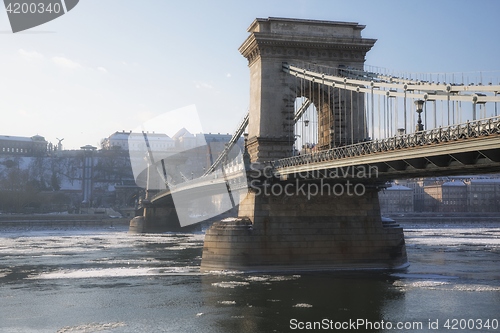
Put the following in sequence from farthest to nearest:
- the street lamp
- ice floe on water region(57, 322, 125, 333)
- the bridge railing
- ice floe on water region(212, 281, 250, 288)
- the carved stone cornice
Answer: the carved stone cornice
ice floe on water region(212, 281, 250, 288)
the street lamp
ice floe on water region(57, 322, 125, 333)
the bridge railing

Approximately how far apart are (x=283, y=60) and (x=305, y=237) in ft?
41.1

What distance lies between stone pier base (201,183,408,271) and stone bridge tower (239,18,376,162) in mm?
4361

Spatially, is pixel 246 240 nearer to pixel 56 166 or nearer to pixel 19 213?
pixel 19 213

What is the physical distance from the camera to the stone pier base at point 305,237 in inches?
1521

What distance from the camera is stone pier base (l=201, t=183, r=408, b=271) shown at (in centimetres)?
3862

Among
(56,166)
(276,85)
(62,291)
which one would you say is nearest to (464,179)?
(56,166)

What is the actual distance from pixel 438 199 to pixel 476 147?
5779 inches

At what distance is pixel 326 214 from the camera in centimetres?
3997

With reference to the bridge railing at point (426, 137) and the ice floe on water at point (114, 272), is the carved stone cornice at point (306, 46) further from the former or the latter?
the ice floe on water at point (114, 272)

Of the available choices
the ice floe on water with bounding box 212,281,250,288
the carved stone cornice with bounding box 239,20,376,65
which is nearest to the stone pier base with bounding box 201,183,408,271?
the ice floe on water with bounding box 212,281,250,288

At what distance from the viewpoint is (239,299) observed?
29812 mm

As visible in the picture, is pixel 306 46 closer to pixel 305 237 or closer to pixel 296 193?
pixel 296 193

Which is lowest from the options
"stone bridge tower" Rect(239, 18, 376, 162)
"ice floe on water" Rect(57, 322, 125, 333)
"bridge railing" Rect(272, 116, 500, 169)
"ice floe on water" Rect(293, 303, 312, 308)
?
"ice floe on water" Rect(57, 322, 125, 333)

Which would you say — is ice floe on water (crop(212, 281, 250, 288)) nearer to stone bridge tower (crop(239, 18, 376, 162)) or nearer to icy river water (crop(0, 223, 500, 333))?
icy river water (crop(0, 223, 500, 333))
